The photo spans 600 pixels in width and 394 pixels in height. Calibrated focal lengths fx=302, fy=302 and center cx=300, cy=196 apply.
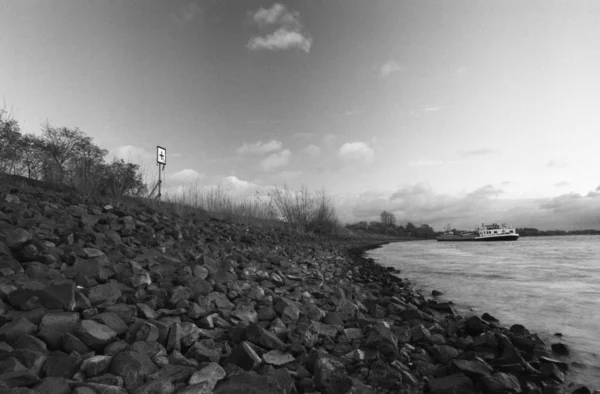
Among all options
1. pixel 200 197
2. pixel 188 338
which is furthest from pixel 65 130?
pixel 188 338

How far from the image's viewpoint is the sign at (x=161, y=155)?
12.1 m

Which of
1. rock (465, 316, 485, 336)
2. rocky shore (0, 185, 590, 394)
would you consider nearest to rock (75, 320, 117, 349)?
rocky shore (0, 185, 590, 394)

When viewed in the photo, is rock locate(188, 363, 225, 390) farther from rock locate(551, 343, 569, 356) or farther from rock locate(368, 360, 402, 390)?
rock locate(551, 343, 569, 356)

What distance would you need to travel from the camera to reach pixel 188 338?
229 centimetres

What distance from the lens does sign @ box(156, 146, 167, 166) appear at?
12102 millimetres

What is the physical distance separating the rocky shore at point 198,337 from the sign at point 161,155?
316 inches

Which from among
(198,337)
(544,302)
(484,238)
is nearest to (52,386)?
(198,337)

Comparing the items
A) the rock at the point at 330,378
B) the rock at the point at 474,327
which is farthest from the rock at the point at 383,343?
the rock at the point at 474,327

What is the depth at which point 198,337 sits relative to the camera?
2.37 m

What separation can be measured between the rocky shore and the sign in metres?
8.02

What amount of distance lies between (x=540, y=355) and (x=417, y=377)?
197 cm

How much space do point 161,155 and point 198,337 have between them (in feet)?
37.8

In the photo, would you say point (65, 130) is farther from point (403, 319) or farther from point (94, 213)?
point (403, 319)

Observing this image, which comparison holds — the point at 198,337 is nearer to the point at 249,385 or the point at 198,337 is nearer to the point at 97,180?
the point at 249,385
